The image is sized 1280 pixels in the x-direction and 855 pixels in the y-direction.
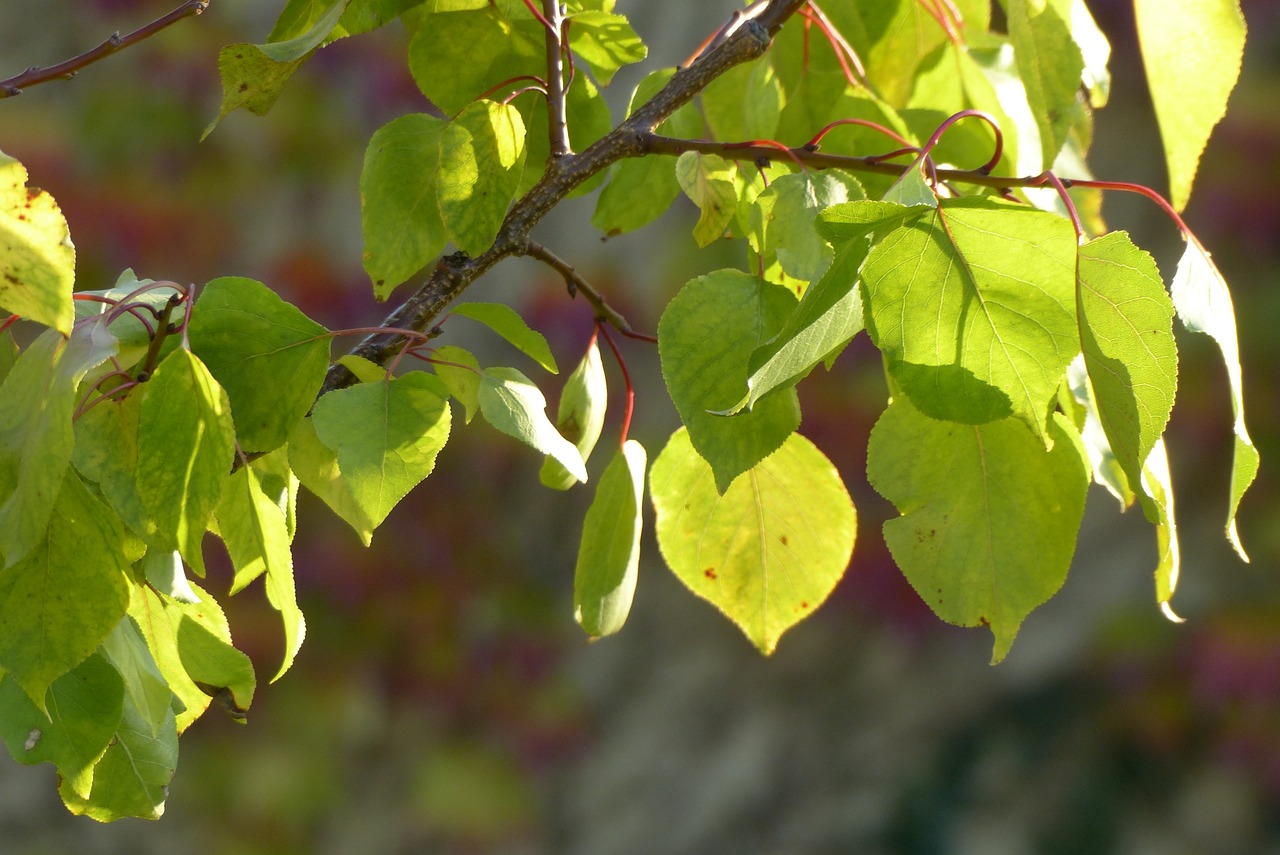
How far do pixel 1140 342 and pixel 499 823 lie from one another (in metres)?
2.07

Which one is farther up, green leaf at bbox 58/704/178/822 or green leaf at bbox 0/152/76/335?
green leaf at bbox 0/152/76/335

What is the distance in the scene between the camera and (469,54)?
1.45 ft

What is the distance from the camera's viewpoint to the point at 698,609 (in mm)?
2408

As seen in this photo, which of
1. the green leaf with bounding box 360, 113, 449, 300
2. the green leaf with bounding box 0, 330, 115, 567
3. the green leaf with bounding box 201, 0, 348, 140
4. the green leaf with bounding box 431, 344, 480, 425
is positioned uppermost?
the green leaf with bounding box 201, 0, 348, 140

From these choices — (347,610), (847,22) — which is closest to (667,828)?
(347,610)

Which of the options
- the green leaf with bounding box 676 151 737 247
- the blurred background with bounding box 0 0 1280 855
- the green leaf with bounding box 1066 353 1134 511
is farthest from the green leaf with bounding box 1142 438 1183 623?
the blurred background with bounding box 0 0 1280 855

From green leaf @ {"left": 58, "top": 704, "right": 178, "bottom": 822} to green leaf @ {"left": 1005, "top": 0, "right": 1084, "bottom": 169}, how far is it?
0.33m

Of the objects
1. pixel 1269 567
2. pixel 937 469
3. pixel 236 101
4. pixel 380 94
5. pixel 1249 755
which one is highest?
pixel 236 101

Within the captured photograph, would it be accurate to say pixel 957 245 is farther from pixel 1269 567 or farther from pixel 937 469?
pixel 1269 567

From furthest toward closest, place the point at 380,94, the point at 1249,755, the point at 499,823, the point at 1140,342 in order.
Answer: the point at 380,94 < the point at 499,823 < the point at 1249,755 < the point at 1140,342

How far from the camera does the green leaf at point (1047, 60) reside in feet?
1.31

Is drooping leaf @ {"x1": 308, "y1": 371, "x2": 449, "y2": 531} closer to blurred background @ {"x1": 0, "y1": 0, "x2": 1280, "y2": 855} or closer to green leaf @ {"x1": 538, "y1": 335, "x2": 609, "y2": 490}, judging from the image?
green leaf @ {"x1": 538, "y1": 335, "x2": 609, "y2": 490}

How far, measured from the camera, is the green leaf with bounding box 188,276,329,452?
341 millimetres

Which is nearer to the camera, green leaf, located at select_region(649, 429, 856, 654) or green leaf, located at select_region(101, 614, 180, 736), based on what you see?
green leaf, located at select_region(101, 614, 180, 736)
